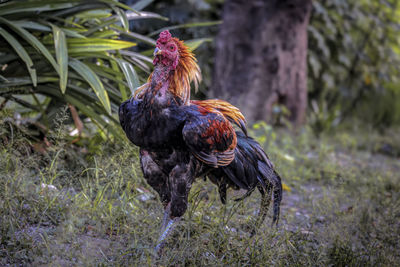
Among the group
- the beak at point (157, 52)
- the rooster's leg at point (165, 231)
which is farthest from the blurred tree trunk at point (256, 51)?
the beak at point (157, 52)

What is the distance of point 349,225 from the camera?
120 inches

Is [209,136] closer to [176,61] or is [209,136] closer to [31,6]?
[176,61]

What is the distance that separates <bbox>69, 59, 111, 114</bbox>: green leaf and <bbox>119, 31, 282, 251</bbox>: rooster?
0.68 m

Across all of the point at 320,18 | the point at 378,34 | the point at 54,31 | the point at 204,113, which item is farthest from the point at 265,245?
the point at 378,34

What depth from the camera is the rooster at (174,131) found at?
2354 millimetres

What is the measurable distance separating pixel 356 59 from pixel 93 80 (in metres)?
6.65

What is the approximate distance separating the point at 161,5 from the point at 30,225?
5.28 metres

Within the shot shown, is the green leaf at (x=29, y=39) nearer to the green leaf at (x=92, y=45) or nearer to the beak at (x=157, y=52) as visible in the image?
the green leaf at (x=92, y=45)

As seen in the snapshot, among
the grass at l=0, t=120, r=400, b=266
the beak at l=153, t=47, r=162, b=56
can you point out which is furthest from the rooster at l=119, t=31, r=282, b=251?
the grass at l=0, t=120, r=400, b=266

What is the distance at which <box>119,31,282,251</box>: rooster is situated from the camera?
7.72 feet

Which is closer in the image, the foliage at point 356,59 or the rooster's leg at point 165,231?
the rooster's leg at point 165,231

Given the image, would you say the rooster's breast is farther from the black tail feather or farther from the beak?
the black tail feather

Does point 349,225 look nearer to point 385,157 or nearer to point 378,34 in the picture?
point 385,157

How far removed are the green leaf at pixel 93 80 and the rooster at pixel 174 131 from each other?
0.68 metres
